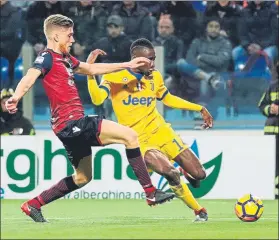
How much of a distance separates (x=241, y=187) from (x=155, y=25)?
8.89ft

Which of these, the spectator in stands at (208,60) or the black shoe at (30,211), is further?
the spectator in stands at (208,60)

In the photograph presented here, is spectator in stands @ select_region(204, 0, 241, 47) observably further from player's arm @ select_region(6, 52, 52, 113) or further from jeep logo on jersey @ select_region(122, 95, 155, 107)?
player's arm @ select_region(6, 52, 52, 113)

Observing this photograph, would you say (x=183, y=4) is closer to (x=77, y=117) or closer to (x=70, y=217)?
(x=70, y=217)

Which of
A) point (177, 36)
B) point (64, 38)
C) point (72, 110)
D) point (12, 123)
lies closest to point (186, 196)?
point (72, 110)

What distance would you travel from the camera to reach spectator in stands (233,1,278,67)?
1667cm

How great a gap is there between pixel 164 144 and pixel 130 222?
1033 mm

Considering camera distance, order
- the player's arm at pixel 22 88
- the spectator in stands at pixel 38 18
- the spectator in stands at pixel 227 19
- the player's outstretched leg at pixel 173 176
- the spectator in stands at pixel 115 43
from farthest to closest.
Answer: the spectator in stands at pixel 227 19, the spectator in stands at pixel 38 18, the spectator in stands at pixel 115 43, the player's outstretched leg at pixel 173 176, the player's arm at pixel 22 88

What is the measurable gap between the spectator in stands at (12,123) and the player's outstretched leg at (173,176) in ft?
15.9

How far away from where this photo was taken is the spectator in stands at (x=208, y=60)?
649 inches

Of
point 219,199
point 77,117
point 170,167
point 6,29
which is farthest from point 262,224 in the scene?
point 6,29

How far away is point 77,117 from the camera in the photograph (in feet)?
34.4

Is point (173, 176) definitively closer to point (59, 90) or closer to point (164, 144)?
point (164, 144)

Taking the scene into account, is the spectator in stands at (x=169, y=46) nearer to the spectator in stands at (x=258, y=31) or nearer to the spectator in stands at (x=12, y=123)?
the spectator in stands at (x=258, y=31)

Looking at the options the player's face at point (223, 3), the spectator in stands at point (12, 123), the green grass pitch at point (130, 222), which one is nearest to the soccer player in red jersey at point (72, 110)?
the green grass pitch at point (130, 222)
